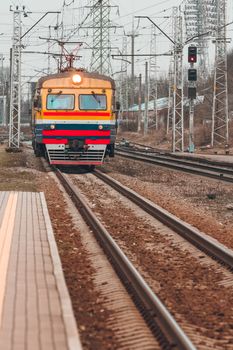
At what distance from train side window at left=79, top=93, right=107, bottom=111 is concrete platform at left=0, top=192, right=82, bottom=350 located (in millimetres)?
12382

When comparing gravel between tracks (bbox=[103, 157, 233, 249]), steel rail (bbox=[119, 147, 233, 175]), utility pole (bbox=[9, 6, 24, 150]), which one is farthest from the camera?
utility pole (bbox=[9, 6, 24, 150])

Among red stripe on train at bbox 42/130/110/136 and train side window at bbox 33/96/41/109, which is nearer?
red stripe on train at bbox 42/130/110/136

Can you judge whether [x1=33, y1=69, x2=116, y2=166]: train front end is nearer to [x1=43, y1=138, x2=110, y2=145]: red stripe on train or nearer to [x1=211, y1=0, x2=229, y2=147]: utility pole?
[x1=43, y1=138, x2=110, y2=145]: red stripe on train

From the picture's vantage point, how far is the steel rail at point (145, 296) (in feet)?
16.5

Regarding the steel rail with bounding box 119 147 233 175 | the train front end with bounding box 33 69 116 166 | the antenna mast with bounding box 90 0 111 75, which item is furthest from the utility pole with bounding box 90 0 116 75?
the train front end with bounding box 33 69 116 166

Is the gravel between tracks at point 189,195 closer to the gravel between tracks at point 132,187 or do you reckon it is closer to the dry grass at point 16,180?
the gravel between tracks at point 132,187

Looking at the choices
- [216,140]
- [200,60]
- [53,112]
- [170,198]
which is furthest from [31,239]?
[200,60]

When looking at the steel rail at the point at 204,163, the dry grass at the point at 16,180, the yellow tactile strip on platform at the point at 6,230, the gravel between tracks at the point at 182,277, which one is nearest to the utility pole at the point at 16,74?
the steel rail at the point at 204,163

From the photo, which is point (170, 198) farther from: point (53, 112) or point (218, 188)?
point (53, 112)

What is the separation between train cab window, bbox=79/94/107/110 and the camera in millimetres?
23250

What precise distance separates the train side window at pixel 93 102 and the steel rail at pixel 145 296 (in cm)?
1204

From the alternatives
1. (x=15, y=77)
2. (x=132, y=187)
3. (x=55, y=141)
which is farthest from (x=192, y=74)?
(x=132, y=187)

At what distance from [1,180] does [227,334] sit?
1569 cm

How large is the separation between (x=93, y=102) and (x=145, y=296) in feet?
56.9
